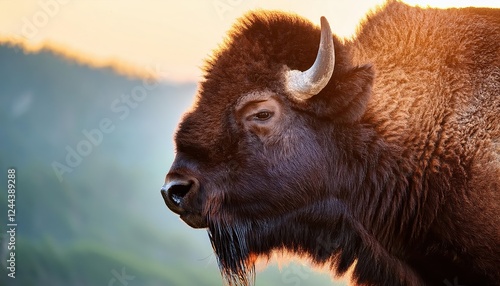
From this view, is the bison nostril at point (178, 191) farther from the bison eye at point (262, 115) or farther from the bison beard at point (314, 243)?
the bison eye at point (262, 115)

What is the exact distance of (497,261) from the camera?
4.13m

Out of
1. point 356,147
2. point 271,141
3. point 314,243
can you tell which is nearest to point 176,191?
point 271,141

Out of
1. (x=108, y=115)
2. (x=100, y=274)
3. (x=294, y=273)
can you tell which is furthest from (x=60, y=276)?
(x=294, y=273)

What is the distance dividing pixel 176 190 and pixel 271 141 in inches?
27.0

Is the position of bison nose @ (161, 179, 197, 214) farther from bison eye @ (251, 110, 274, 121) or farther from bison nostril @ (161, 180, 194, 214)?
bison eye @ (251, 110, 274, 121)

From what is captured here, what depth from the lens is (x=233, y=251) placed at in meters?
4.70

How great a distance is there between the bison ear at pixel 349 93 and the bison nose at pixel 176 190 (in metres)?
0.99

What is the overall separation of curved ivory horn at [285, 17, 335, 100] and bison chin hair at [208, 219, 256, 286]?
3.12 feet

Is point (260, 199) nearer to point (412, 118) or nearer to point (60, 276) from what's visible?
point (412, 118)

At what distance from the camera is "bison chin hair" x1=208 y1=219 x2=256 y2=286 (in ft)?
14.9

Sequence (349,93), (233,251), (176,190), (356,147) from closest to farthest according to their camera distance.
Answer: (176,190), (349,93), (356,147), (233,251)

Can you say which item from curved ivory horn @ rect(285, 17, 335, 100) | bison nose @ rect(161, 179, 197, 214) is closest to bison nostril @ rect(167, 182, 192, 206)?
bison nose @ rect(161, 179, 197, 214)

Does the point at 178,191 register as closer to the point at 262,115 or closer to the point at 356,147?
the point at 262,115

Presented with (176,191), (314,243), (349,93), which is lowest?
(314,243)
